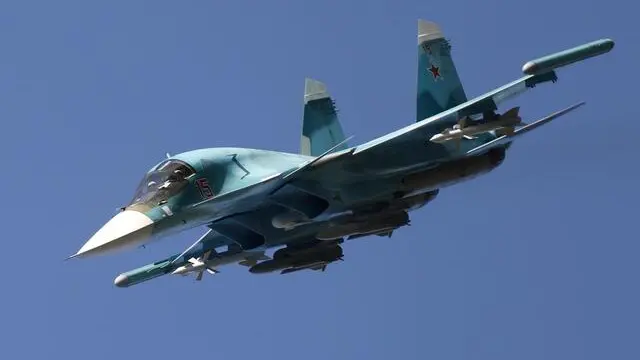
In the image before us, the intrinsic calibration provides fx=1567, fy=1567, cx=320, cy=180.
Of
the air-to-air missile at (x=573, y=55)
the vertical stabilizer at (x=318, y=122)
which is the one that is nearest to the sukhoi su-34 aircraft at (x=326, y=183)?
the air-to-air missile at (x=573, y=55)

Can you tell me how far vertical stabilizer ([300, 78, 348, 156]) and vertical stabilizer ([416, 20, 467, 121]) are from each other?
13.1 ft

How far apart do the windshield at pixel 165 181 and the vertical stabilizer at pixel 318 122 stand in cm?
608

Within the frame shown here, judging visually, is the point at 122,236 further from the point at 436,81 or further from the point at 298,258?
the point at 436,81

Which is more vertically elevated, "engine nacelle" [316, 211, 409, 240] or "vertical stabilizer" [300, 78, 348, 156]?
"vertical stabilizer" [300, 78, 348, 156]

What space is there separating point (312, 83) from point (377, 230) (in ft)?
19.9

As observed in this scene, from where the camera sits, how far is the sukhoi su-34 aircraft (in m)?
33.1

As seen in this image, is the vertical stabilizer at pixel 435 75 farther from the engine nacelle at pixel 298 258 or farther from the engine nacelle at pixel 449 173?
the engine nacelle at pixel 298 258

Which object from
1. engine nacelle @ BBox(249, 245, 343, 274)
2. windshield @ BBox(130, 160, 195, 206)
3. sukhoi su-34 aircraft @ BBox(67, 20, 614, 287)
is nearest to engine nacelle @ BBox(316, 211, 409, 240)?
sukhoi su-34 aircraft @ BBox(67, 20, 614, 287)

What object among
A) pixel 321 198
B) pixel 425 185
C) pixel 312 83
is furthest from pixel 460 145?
pixel 312 83

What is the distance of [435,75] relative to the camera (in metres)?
35.8

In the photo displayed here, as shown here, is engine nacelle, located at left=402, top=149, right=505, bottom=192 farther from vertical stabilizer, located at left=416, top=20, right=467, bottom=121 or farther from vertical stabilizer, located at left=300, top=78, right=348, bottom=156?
vertical stabilizer, located at left=300, top=78, right=348, bottom=156

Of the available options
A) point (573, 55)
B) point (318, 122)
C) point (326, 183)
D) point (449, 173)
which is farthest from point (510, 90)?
point (318, 122)

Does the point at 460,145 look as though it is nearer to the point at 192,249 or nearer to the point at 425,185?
the point at 425,185

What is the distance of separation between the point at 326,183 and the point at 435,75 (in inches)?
150
